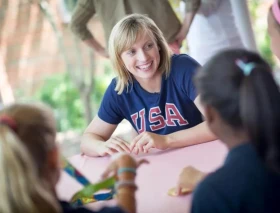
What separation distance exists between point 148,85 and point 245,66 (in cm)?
76

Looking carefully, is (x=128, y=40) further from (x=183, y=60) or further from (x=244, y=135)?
(x=244, y=135)

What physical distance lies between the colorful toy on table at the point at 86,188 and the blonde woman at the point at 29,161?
3.8 inches

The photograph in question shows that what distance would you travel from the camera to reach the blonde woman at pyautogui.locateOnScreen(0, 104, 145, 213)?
70 cm

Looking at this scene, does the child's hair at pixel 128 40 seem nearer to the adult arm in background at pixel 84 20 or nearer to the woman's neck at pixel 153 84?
the woman's neck at pixel 153 84

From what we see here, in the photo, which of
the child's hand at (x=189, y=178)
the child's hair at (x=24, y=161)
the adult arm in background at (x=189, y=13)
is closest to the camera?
the child's hair at (x=24, y=161)

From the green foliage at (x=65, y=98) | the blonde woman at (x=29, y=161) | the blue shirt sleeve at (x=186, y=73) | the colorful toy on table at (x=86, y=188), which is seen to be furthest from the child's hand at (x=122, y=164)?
the green foliage at (x=65, y=98)

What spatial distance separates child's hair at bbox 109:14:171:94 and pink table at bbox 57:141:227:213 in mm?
326

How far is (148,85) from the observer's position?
1541 mm

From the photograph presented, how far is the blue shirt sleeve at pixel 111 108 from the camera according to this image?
157cm

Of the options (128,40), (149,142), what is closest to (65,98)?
(128,40)

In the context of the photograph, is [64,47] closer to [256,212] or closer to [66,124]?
[66,124]

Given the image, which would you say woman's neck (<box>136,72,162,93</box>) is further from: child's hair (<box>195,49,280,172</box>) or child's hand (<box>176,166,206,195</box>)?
child's hair (<box>195,49,280,172</box>)

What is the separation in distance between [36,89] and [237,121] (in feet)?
8.17

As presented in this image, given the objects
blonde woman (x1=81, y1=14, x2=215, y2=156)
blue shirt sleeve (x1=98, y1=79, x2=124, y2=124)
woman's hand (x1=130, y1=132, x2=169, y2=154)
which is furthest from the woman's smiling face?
woman's hand (x1=130, y1=132, x2=169, y2=154)
